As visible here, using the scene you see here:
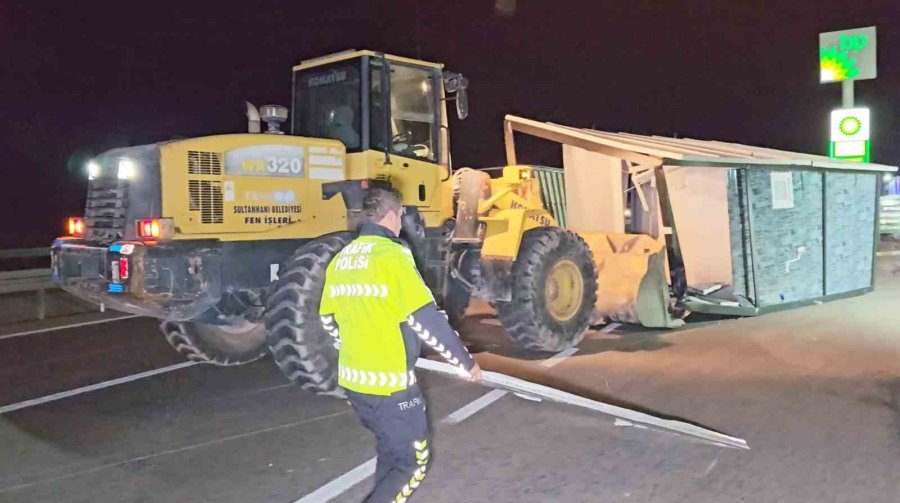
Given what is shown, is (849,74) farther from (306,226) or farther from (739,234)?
(306,226)

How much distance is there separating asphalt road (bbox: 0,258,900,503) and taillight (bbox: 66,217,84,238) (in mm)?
1489

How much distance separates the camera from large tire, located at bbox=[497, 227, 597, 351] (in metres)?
9.55

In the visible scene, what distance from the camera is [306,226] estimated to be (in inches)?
324

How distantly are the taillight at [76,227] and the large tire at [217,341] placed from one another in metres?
1.19

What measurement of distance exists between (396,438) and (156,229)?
4.07m

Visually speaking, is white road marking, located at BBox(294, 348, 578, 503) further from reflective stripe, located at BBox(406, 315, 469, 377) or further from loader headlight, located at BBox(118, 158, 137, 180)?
loader headlight, located at BBox(118, 158, 137, 180)

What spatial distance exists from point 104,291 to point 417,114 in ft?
11.7

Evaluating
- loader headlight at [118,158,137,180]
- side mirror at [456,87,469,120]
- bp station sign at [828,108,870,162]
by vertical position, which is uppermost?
bp station sign at [828,108,870,162]

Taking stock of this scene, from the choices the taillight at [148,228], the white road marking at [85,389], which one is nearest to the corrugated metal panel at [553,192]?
the white road marking at [85,389]

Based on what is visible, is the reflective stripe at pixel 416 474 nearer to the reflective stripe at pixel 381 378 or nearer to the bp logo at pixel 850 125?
the reflective stripe at pixel 381 378

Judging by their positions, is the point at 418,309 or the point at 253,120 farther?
the point at 253,120

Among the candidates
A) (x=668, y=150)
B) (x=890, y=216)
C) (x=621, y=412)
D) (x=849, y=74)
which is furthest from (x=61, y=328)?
(x=890, y=216)

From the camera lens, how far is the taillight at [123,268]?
708 cm

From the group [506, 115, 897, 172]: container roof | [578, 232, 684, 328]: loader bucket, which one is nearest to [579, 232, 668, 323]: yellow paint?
[578, 232, 684, 328]: loader bucket
